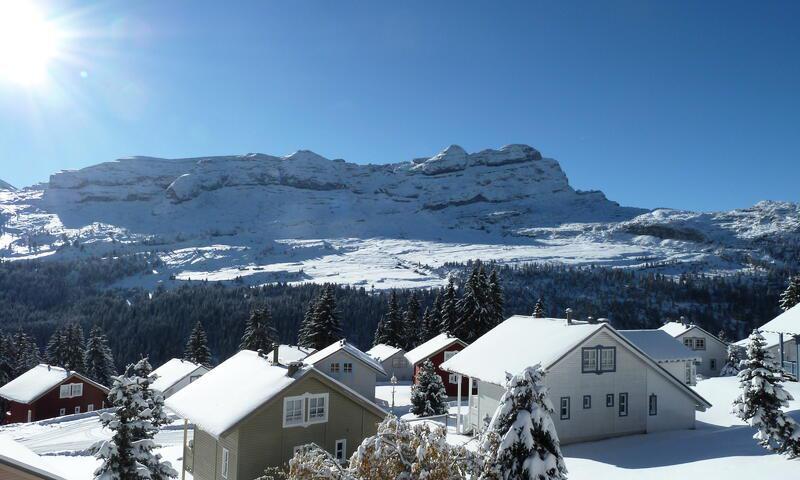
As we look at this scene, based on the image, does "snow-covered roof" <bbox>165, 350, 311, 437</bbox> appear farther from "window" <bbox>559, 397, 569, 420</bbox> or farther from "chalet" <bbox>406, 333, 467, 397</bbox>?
"chalet" <bbox>406, 333, 467, 397</bbox>

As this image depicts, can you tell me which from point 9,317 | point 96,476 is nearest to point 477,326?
point 96,476

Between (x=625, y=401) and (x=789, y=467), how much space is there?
997 cm

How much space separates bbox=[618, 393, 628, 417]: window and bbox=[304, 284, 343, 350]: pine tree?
4728 cm

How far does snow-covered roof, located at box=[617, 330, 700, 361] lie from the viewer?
4078 cm

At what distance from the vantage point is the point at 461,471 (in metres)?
13.3

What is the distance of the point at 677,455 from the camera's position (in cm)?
2408

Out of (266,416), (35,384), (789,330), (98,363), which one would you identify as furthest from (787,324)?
(98,363)

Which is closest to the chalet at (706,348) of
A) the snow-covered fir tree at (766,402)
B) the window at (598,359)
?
the window at (598,359)

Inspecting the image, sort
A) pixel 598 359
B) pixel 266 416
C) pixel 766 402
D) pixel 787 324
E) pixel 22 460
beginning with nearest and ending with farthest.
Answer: pixel 22 460 → pixel 766 402 → pixel 266 416 → pixel 598 359 → pixel 787 324

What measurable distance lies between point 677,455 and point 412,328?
6023cm

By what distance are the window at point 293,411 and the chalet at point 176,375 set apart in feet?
141

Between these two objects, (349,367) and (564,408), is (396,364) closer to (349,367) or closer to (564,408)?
(349,367)

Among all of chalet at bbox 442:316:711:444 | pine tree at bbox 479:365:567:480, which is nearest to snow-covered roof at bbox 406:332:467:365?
chalet at bbox 442:316:711:444

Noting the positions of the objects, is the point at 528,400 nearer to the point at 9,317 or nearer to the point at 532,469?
the point at 532,469
